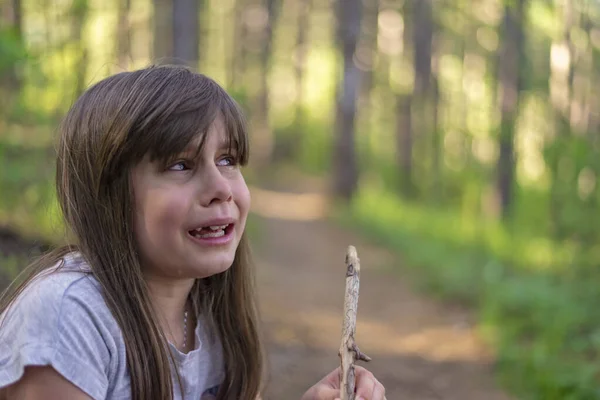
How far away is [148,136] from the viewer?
177 centimetres

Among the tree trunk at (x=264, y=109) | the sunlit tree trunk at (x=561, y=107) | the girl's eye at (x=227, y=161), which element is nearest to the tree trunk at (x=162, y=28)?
the tree trunk at (x=264, y=109)

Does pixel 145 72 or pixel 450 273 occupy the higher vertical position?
pixel 145 72

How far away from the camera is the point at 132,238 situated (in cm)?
185

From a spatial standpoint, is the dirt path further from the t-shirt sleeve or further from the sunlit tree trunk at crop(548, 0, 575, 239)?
the t-shirt sleeve

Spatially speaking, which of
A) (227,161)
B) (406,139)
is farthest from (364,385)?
(406,139)

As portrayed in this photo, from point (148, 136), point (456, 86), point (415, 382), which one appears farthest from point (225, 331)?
point (456, 86)

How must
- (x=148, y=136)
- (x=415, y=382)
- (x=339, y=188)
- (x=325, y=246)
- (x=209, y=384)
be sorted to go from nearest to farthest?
(x=148, y=136)
(x=209, y=384)
(x=415, y=382)
(x=325, y=246)
(x=339, y=188)

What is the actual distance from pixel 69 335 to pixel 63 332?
0.05 feet

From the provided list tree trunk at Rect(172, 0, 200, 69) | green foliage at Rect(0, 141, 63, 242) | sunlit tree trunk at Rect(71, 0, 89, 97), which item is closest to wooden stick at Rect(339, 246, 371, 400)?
green foliage at Rect(0, 141, 63, 242)

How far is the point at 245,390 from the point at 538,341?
13.3 ft

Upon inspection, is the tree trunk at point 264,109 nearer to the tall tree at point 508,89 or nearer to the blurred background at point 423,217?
the blurred background at point 423,217

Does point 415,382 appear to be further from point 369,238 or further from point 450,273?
point 369,238

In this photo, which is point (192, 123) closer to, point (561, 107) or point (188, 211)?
point (188, 211)

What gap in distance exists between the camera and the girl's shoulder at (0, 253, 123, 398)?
160 centimetres
